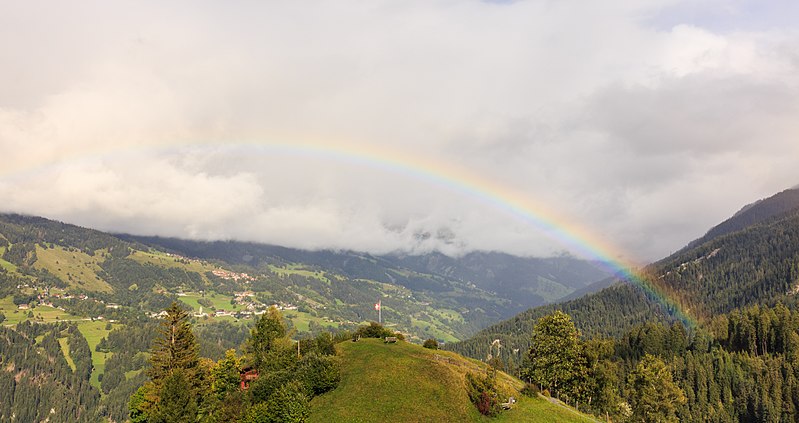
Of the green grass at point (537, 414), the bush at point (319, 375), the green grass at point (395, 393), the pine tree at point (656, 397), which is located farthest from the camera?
the pine tree at point (656, 397)

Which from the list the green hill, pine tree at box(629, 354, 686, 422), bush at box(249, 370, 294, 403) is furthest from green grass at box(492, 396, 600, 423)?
bush at box(249, 370, 294, 403)

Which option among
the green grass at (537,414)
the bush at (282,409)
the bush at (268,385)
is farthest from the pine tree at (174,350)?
the green grass at (537,414)

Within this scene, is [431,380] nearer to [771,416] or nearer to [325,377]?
[325,377]

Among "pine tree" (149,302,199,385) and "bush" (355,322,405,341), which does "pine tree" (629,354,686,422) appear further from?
"pine tree" (149,302,199,385)

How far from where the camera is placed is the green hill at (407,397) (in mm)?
89062

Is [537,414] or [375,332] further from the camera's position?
[375,332]

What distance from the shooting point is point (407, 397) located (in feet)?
307

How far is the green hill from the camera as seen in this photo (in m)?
89.1

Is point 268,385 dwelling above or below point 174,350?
below

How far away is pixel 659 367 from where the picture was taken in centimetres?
12438

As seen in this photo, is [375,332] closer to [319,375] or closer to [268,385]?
[319,375]

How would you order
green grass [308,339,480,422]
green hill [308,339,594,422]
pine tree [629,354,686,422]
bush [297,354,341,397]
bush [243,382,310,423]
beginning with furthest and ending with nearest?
pine tree [629,354,686,422] → bush [297,354,341,397] → bush [243,382,310,423] → green hill [308,339,594,422] → green grass [308,339,480,422]

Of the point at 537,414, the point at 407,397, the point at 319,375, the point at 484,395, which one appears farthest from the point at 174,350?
the point at 537,414

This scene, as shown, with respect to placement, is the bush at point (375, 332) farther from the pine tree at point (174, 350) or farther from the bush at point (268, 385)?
the pine tree at point (174, 350)
